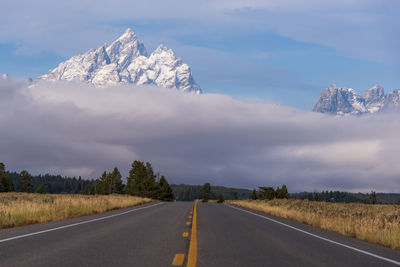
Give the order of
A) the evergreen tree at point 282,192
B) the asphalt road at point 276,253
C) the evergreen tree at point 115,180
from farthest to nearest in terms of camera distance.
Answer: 1. the evergreen tree at point 115,180
2. the evergreen tree at point 282,192
3. the asphalt road at point 276,253

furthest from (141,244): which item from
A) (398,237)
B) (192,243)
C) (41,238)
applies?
(398,237)

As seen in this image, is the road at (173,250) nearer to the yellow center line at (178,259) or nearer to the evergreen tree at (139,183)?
the yellow center line at (178,259)

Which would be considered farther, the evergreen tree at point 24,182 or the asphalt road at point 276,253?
the evergreen tree at point 24,182

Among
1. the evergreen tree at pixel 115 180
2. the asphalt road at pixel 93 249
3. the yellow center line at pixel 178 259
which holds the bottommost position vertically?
the asphalt road at pixel 93 249

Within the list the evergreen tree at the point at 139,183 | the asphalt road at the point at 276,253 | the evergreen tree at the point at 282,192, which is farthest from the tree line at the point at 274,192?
the asphalt road at the point at 276,253

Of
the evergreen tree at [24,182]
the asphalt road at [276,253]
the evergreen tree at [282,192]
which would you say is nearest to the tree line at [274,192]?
the evergreen tree at [282,192]

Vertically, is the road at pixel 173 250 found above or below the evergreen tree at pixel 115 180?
below

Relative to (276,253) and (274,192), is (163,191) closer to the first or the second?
(274,192)

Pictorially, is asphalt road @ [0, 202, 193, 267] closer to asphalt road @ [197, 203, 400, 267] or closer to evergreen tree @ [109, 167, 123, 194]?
asphalt road @ [197, 203, 400, 267]

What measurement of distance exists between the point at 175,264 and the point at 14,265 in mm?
2816

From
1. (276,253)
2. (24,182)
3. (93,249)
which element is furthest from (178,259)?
(24,182)

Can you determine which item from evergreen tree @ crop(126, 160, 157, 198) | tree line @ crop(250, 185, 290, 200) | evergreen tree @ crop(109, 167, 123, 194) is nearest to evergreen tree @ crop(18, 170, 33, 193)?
evergreen tree @ crop(109, 167, 123, 194)

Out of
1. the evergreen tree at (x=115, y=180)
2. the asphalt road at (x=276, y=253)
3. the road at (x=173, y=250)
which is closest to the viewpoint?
the road at (x=173, y=250)

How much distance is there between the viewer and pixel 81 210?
2503 centimetres
